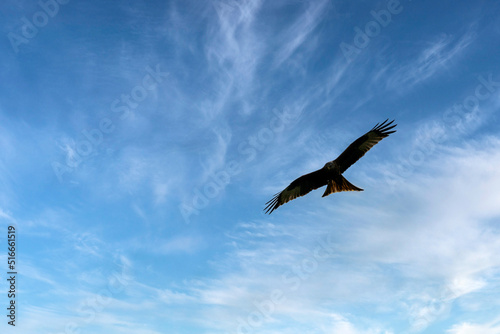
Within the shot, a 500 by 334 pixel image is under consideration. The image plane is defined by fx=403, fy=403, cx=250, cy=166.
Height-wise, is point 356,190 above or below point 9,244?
above

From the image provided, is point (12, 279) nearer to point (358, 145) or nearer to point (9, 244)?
point (9, 244)

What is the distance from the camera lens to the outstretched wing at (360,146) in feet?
59.4

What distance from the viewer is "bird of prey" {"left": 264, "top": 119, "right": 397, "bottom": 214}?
18219 millimetres

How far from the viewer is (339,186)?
18.7 metres

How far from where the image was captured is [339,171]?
18.9 m

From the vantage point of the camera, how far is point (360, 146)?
61.1 ft

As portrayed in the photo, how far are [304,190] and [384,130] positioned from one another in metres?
4.88

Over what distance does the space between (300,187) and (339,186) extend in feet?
7.42

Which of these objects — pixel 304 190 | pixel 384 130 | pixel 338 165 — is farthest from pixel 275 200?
pixel 384 130

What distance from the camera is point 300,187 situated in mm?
20297

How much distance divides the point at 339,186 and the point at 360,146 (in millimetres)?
2085

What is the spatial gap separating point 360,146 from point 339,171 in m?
1.50

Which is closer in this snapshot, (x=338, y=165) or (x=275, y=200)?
(x=338, y=165)

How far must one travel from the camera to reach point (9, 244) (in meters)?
19.5
